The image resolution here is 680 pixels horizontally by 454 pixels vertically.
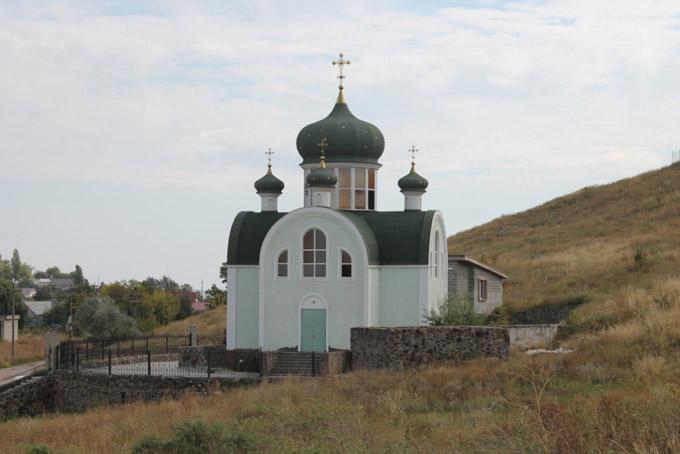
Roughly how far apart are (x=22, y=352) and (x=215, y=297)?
35036 millimetres

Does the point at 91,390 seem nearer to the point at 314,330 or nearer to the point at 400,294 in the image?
the point at 314,330

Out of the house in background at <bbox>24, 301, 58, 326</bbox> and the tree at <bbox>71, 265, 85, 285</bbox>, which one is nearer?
the house in background at <bbox>24, 301, 58, 326</bbox>

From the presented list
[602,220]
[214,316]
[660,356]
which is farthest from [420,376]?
[602,220]

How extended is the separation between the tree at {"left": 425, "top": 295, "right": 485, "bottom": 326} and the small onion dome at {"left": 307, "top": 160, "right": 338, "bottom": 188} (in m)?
5.77

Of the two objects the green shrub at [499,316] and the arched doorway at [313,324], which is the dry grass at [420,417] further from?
the green shrub at [499,316]

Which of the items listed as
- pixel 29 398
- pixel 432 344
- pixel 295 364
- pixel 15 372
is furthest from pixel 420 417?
pixel 15 372

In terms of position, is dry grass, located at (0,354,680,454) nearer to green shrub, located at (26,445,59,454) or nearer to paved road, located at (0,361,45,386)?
green shrub, located at (26,445,59,454)

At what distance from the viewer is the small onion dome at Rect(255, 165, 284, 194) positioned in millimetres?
32938

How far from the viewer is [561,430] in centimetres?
991

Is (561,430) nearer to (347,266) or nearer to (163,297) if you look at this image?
(347,266)

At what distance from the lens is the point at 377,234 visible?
30.6 meters

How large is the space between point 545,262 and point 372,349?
24599 mm

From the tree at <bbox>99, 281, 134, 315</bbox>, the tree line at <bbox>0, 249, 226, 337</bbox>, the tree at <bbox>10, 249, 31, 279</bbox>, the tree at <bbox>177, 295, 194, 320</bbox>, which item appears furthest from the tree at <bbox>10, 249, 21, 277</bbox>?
the tree at <bbox>99, 281, 134, 315</bbox>

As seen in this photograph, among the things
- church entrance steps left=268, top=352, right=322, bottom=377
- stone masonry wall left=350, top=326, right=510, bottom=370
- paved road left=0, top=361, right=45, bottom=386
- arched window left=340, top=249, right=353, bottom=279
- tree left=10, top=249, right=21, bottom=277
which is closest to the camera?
stone masonry wall left=350, top=326, right=510, bottom=370
